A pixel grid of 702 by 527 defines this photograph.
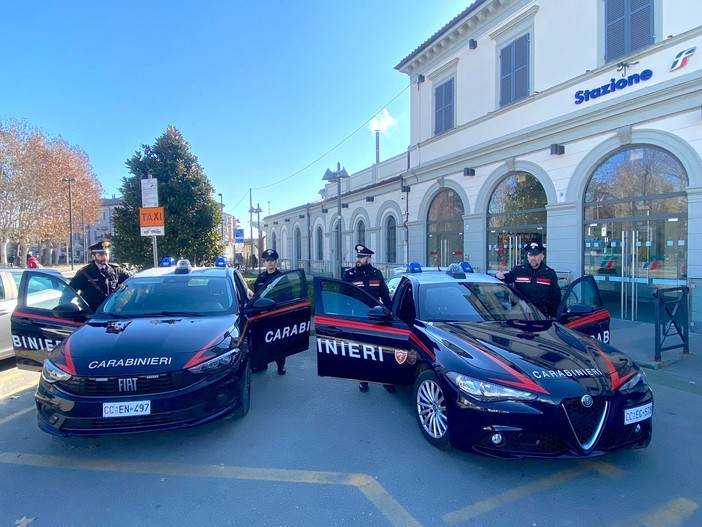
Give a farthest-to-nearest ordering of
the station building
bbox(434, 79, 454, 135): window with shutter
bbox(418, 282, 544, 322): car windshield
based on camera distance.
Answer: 1. bbox(434, 79, 454, 135): window with shutter
2. the station building
3. bbox(418, 282, 544, 322): car windshield

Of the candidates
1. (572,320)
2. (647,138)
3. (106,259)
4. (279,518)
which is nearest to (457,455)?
(279,518)

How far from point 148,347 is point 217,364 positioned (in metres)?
0.59

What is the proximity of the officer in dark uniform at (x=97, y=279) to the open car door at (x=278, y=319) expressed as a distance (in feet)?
7.69

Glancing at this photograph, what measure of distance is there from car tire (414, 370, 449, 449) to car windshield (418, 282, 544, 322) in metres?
0.75

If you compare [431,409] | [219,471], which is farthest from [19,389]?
[431,409]

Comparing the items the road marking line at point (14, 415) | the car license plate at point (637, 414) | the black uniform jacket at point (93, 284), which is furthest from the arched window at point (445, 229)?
the road marking line at point (14, 415)

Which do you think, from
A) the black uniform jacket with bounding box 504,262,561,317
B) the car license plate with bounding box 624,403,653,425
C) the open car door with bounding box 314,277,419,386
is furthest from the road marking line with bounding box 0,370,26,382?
the car license plate with bounding box 624,403,653,425

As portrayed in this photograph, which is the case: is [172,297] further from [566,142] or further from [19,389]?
[566,142]

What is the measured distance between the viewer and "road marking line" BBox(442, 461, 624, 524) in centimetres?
278

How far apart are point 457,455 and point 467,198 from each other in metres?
11.6

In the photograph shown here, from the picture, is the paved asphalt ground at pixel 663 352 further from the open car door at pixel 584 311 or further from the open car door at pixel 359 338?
the open car door at pixel 359 338

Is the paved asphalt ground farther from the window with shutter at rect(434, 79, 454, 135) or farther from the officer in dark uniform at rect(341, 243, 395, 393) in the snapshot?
the window with shutter at rect(434, 79, 454, 135)

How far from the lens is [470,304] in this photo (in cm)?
464

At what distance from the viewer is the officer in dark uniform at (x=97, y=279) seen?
6.19 meters
